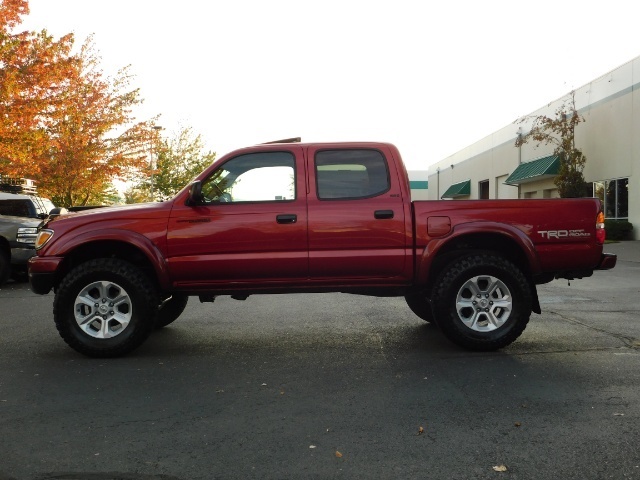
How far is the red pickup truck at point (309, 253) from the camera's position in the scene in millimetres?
6277

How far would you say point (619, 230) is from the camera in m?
23.9

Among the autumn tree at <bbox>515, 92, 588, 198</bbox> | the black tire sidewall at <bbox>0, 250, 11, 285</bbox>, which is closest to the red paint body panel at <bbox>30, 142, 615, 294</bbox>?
the black tire sidewall at <bbox>0, 250, 11, 285</bbox>

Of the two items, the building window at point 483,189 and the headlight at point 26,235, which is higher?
the building window at point 483,189

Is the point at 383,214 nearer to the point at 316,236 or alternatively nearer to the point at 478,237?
the point at 316,236

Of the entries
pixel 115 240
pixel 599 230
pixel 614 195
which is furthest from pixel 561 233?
pixel 614 195

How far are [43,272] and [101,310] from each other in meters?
0.68

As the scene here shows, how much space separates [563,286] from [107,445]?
10648mm

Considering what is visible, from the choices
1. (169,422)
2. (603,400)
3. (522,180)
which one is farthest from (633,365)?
(522,180)

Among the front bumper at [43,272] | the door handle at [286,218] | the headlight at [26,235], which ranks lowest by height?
the front bumper at [43,272]

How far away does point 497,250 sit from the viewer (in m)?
6.66

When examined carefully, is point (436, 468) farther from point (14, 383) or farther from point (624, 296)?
point (624, 296)

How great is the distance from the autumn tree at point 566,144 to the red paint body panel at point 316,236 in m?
21.3

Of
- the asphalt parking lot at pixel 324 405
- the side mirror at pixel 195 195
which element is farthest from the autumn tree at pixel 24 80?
the side mirror at pixel 195 195

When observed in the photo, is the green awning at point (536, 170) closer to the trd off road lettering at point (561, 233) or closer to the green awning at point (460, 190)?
the green awning at point (460, 190)
